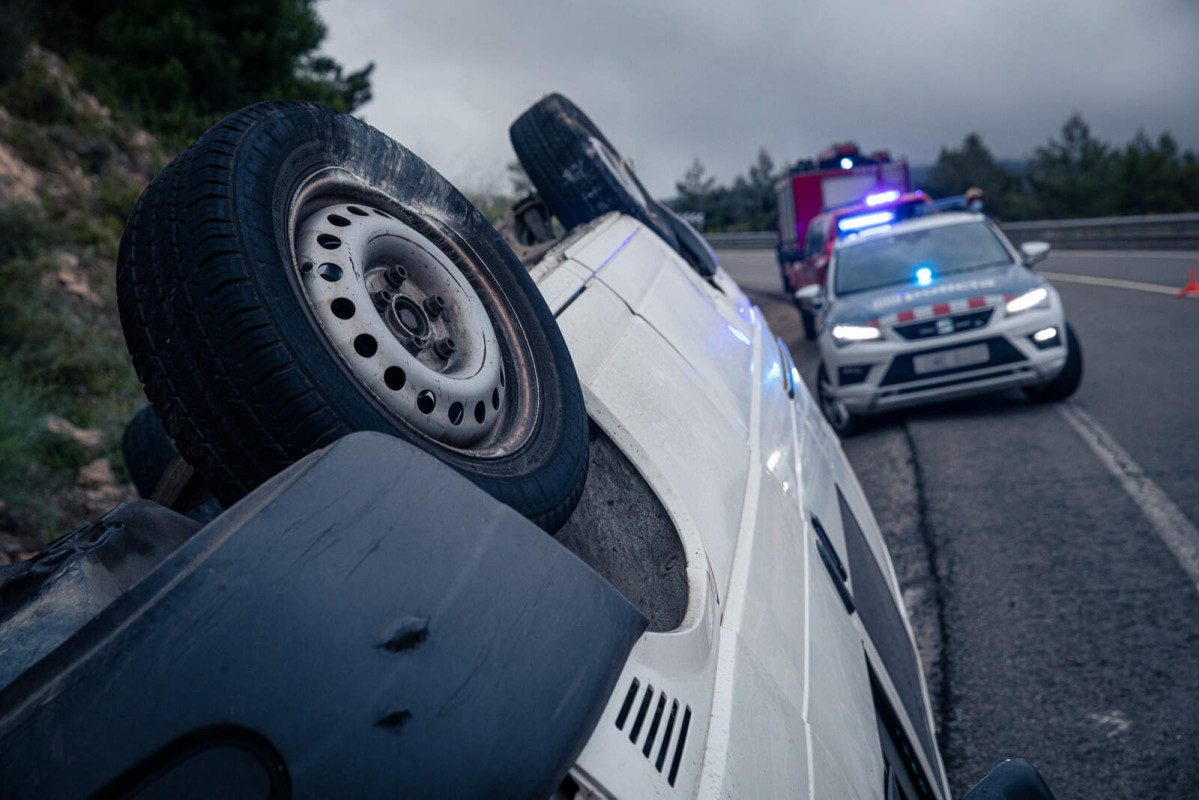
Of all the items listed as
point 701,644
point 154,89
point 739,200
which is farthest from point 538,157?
point 739,200

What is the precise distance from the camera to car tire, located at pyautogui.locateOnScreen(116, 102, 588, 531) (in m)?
1.32

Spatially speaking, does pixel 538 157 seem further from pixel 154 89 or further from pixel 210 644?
pixel 154 89

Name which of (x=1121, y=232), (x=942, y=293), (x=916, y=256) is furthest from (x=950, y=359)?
(x=1121, y=232)

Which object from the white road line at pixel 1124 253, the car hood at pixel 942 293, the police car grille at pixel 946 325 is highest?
the car hood at pixel 942 293

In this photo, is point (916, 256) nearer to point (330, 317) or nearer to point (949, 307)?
point (949, 307)

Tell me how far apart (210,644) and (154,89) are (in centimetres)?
1531

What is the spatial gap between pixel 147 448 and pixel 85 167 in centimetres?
1017

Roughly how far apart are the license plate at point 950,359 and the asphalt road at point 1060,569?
485mm

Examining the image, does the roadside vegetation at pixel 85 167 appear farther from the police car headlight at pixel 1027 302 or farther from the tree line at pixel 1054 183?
the tree line at pixel 1054 183

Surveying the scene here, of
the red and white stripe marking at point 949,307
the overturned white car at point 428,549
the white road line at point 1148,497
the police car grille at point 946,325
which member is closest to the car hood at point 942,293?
the red and white stripe marking at point 949,307

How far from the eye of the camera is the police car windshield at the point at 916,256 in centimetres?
794

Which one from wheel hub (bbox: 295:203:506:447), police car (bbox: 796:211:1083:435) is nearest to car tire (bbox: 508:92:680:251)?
wheel hub (bbox: 295:203:506:447)

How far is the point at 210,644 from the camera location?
29.4 inches

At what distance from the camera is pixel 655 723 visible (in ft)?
3.58
